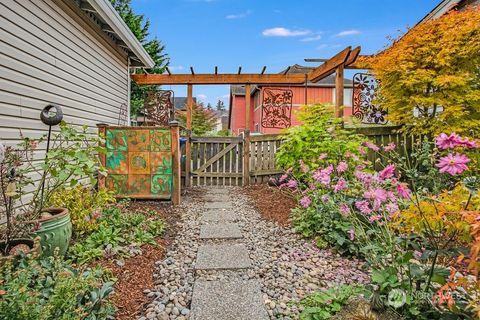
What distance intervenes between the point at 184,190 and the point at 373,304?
4.82 metres

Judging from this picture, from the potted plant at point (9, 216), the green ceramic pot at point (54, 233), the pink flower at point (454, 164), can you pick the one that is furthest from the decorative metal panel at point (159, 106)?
the pink flower at point (454, 164)

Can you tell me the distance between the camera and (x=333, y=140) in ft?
14.3

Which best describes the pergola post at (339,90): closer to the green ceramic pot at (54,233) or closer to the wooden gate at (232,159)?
the wooden gate at (232,159)

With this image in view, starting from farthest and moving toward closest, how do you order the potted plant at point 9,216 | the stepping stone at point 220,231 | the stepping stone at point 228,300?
the stepping stone at point 220,231
the potted plant at point 9,216
the stepping stone at point 228,300

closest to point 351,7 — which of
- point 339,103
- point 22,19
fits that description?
point 339,103

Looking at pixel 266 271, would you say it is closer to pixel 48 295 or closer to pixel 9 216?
pixel 48 295

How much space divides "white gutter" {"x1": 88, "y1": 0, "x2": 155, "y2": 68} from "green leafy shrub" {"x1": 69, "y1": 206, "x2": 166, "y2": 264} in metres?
3.14

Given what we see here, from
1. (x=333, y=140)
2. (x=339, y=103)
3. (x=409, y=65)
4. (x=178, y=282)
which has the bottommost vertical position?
(x=178, y=282)

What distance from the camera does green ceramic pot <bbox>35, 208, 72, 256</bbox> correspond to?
7.72 ft

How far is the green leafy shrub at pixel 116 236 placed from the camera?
2619 millimetres

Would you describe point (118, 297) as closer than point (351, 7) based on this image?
Yes

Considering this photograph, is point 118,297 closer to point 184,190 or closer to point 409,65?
point 184,190

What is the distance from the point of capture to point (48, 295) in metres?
1.69

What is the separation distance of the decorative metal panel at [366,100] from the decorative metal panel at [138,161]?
4.08 metres
